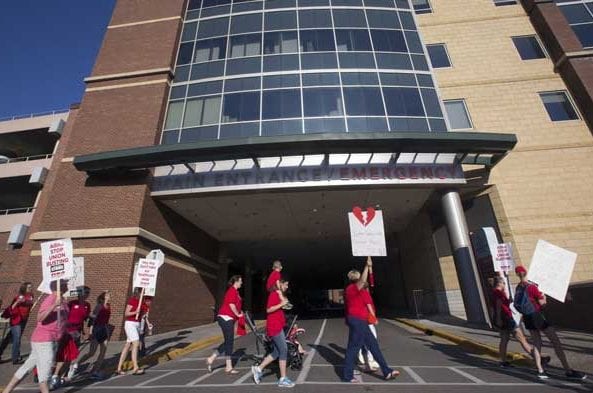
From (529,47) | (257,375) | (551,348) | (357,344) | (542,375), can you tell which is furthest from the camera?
(529,47)

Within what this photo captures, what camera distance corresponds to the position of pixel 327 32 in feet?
63.9

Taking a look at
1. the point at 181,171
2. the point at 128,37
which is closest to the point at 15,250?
the point at 181,171

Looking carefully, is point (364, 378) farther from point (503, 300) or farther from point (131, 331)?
point (131, 331)

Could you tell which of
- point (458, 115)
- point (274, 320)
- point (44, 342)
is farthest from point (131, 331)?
point (458, 115)

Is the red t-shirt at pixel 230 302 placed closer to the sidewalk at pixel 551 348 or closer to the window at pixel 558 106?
the sidewalk at pixel 551 348

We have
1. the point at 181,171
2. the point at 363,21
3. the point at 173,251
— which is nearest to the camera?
the point at 181,171

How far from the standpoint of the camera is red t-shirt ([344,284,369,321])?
5.66 meters

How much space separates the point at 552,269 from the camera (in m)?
6.34

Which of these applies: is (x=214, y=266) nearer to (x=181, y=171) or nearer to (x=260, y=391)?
(x=181, y=171)

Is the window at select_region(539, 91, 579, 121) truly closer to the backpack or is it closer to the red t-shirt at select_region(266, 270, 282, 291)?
the backpack

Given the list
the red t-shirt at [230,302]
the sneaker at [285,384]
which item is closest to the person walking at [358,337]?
the sneaker at [285,384]

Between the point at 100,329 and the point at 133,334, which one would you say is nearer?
the point at 133,334

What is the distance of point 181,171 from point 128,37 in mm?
11640

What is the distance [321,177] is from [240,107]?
5.98 meters
